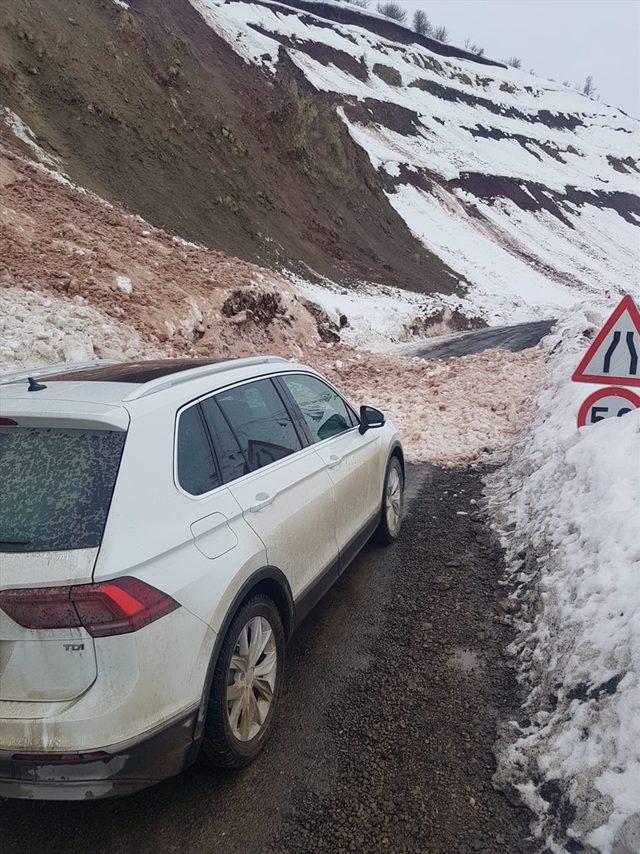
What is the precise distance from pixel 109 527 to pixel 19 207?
1274cm

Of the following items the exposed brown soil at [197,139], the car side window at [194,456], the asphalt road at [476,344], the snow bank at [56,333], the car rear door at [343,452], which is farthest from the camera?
the exposed brown soil at [197,139]

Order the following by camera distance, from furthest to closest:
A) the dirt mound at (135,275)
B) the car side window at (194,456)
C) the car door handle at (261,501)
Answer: the dirt mound at (135,275)
the car door handle at (261,501)
the car side window at (194,456)

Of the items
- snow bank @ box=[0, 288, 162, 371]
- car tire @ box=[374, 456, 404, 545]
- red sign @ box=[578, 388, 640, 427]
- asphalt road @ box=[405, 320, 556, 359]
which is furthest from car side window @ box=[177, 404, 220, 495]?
asphalt road @ box=[405, 320, 556, 359]

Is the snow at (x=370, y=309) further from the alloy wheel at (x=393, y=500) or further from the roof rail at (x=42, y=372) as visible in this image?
the roof rail at (x=42, y=372)

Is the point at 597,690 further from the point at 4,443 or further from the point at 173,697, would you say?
the point at 4,443

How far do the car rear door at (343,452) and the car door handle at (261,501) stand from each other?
2.66 ft

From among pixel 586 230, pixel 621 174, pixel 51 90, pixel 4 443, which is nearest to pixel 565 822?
pixel 4 443

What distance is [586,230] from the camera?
57125 millimetres

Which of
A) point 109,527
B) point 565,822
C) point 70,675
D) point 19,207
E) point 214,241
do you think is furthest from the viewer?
point 214,241

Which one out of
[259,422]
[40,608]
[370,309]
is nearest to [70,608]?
[40,608]

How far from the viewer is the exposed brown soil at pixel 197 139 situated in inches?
827

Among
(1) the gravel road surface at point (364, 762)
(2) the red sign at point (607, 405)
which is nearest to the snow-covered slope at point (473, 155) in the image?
(2) the red sign at point (607, 405)

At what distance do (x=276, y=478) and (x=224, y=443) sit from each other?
1.27 ft

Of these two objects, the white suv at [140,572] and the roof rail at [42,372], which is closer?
the white suv at [140,572]
